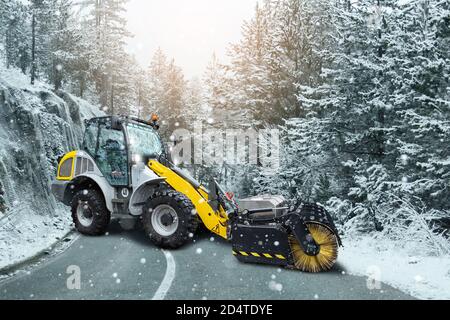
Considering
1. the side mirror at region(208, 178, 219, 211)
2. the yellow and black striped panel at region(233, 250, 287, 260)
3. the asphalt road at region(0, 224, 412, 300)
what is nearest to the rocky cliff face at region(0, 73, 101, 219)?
the asphalt road at region(0, 224, 412, 300)

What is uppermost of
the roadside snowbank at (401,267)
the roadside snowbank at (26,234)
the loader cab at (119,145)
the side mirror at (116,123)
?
the side mirror at (116,123)

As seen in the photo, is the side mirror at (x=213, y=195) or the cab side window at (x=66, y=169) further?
the cab side window at (x=66, y=169)

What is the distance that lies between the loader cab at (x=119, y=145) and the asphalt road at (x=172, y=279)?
190 cm

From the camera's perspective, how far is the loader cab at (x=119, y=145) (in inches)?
317

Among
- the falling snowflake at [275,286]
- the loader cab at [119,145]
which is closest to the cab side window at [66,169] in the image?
the loader cab at [119,145]

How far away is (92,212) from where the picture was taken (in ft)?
27.5

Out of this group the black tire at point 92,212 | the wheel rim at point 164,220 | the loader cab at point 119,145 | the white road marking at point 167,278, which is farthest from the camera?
the black tire at point 92,212

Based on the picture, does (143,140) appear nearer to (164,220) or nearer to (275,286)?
(164,220)

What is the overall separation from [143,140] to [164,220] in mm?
2470

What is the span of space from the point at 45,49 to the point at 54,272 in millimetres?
28584

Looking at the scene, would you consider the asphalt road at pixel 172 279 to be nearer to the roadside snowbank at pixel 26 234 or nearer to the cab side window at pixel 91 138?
the roadside snowbank at pixel 26 234

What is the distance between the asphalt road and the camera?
188 inches

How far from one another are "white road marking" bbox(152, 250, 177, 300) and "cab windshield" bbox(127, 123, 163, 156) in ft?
8.61
